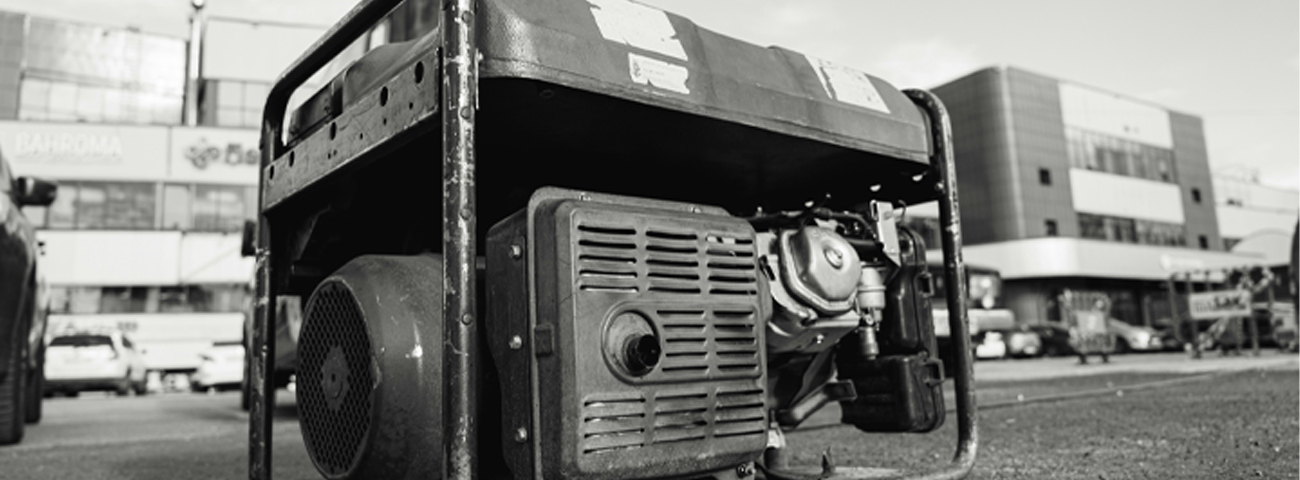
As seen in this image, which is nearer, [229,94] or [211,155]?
[211,155]

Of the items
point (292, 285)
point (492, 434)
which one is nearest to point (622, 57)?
point (492, 434)

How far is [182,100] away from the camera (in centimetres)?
3478

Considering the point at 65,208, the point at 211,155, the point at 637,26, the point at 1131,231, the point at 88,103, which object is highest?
the point at 88,103

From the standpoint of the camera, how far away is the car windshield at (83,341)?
15836mm

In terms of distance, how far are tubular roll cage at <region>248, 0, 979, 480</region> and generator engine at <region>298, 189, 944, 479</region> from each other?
0.41 feet

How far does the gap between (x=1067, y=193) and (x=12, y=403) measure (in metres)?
39.6

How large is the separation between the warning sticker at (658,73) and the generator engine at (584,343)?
0.24 meters

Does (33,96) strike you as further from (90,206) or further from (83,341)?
(83,341)

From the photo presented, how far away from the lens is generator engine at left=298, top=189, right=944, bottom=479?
4.91 feet

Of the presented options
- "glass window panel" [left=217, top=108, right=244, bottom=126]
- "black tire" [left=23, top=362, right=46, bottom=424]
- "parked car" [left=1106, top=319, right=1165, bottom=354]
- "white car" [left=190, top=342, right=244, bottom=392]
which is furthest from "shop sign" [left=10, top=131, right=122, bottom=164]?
"parked car" [left=1106, top=319, right=1165, bottom=354]

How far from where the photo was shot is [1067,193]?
37.8 metres

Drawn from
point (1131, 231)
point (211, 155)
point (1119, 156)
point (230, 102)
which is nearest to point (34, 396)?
point (211, 155)

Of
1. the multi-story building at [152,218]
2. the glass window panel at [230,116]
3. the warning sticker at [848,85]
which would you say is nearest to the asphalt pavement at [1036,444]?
the warning sticker at [848,85]

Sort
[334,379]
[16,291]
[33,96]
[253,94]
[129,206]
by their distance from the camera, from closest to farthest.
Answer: [334,379], [16,291], [129,206], [253,94], [33,96]
